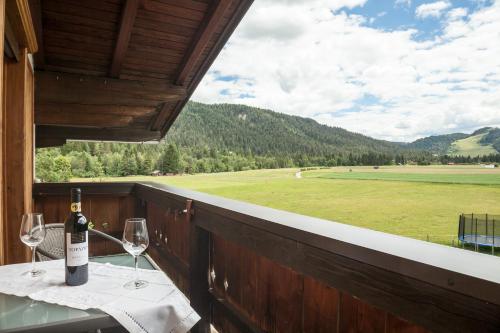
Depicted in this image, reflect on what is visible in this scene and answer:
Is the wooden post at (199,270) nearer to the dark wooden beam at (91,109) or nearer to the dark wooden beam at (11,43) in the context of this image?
the dark wooden beam at (11,43)

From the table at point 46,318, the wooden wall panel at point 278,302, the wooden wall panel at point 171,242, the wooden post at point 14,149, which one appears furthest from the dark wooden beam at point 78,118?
the table at point 46,318

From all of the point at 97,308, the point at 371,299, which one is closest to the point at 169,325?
the point at 97,308

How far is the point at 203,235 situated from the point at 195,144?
10.9 meters

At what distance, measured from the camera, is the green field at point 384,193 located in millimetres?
7633

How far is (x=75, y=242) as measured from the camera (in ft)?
4.27

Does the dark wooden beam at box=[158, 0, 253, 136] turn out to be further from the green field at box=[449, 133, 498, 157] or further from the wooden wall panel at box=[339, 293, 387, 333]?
the green field at box=[449, 133, 498, 157]

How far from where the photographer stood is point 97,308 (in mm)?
1174

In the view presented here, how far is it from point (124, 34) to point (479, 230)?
4.75 meters

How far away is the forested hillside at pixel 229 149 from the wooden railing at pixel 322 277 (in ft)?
12.1

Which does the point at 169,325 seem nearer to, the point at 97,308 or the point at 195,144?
the point at 97,308

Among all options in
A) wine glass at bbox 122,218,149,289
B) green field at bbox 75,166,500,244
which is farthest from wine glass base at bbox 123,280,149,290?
green field at bbox 75,166,500,244

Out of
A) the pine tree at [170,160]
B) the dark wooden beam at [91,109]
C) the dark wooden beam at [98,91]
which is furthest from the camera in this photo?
the pine tree at [170,160]

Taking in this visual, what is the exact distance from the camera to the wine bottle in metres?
1.30

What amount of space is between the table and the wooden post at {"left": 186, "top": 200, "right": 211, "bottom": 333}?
1.21 m
